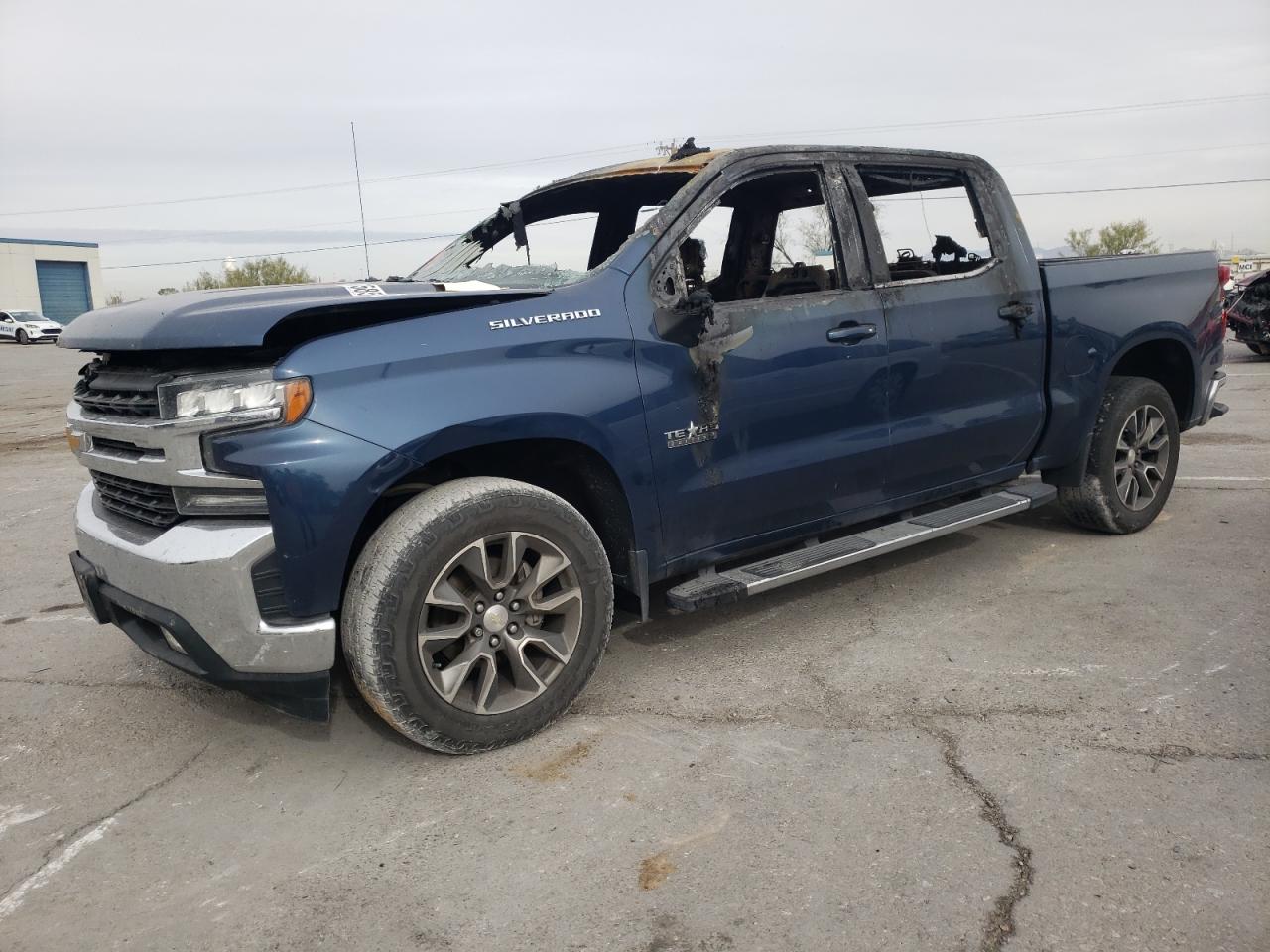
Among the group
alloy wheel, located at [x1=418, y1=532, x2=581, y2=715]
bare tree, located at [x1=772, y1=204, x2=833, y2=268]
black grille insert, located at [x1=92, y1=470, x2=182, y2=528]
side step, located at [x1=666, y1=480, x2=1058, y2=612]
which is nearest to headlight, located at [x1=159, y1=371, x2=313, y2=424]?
black grille insert, located at [x1=92, y1=470, x2=182, y2=528]

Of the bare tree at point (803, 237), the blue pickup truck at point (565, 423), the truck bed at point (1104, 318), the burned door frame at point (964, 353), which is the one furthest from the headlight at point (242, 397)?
the truck bed at point (1104, 318)

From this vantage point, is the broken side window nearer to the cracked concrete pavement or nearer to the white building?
the cracked concrete pavement

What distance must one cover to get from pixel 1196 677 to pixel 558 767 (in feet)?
7.66

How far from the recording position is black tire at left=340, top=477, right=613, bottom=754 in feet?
9.89

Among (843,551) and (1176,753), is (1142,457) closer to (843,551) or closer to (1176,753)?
(843,551)

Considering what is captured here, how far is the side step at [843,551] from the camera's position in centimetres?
371

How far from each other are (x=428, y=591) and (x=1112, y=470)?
3848mm

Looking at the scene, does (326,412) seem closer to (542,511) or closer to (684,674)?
(542,511)

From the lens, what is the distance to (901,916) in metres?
2.39

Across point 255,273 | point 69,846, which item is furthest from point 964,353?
point 255,273

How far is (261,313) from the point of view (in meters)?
Result: 2.95

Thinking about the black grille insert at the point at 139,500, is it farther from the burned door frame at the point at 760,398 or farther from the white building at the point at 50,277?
the white building at the point at 50,277

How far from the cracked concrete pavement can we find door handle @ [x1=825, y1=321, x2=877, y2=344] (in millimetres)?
1231

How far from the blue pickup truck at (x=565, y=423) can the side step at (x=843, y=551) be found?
19 millimetres
